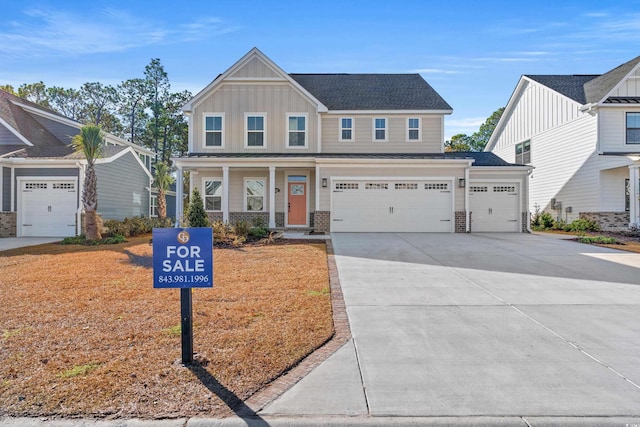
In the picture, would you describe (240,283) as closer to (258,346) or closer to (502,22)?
(258,346)

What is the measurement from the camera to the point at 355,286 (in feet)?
22.7

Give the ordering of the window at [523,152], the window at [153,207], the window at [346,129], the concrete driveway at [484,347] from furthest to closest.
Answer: the window at [153,207] < the window at [523,152] < the window at [346,129] < the concrete driveway at [484,347]

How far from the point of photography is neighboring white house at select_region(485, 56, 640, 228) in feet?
56.7

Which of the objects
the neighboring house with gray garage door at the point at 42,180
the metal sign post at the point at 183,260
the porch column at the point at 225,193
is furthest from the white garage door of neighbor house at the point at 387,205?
the metal sign post at the point at 183,260

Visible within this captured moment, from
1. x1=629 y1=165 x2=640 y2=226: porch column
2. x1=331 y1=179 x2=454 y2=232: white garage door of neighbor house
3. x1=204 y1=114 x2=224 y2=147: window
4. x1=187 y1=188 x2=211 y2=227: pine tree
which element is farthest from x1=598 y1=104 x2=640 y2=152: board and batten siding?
x1=187 y1=188 x2=211 y2=227: pine tree

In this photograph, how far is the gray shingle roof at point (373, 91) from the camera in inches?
724

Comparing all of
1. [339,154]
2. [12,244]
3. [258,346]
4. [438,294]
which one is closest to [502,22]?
[339,154]

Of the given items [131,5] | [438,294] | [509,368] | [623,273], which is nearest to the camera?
[509,368]

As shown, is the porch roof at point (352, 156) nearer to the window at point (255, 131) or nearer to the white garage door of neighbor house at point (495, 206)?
the window at point (255, 131)

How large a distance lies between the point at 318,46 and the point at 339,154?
193 inches

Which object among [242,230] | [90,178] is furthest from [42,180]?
[242,230]

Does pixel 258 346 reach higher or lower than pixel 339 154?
lower

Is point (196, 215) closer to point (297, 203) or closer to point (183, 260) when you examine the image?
point (297, 203)

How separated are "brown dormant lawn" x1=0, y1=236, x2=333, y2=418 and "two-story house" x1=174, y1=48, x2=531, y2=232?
868cm
